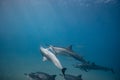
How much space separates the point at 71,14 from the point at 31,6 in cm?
128

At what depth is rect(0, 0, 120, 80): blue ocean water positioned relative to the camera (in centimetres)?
630

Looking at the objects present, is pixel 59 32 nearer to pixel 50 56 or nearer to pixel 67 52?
pixel 67 52

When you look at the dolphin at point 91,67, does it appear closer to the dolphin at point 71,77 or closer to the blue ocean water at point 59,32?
the blue ocean water at point 59,32

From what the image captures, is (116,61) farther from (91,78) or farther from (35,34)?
(35,34)

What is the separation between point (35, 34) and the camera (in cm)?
816

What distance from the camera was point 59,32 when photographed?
8.09 metres

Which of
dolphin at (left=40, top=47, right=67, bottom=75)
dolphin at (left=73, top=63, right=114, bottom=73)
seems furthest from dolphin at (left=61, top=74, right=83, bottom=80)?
dolphin at (left=40, top=47, right=67, bottom=75)

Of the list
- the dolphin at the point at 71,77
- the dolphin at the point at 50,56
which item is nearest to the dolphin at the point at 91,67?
the dolphin at the point at 71,77

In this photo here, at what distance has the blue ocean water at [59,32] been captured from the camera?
630cm

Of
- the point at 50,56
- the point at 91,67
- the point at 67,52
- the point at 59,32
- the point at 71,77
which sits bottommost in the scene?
the point at 71,77

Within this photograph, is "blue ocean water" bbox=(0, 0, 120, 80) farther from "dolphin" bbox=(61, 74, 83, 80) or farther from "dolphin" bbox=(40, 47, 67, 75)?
"dolphin" bbox=(40, 47, 67, 75)

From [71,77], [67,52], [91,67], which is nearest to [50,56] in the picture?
[67,52]

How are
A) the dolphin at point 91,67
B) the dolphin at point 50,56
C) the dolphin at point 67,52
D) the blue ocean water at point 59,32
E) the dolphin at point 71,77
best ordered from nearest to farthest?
1. the dolphin at point 50,56
2. the dolphin at point 71,77
3. the dolphin at point 67,52
4. the dolphin at point 91,67
5. the blue ocean water at point 59,32

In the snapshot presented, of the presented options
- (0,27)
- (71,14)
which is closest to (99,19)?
(71,14)
